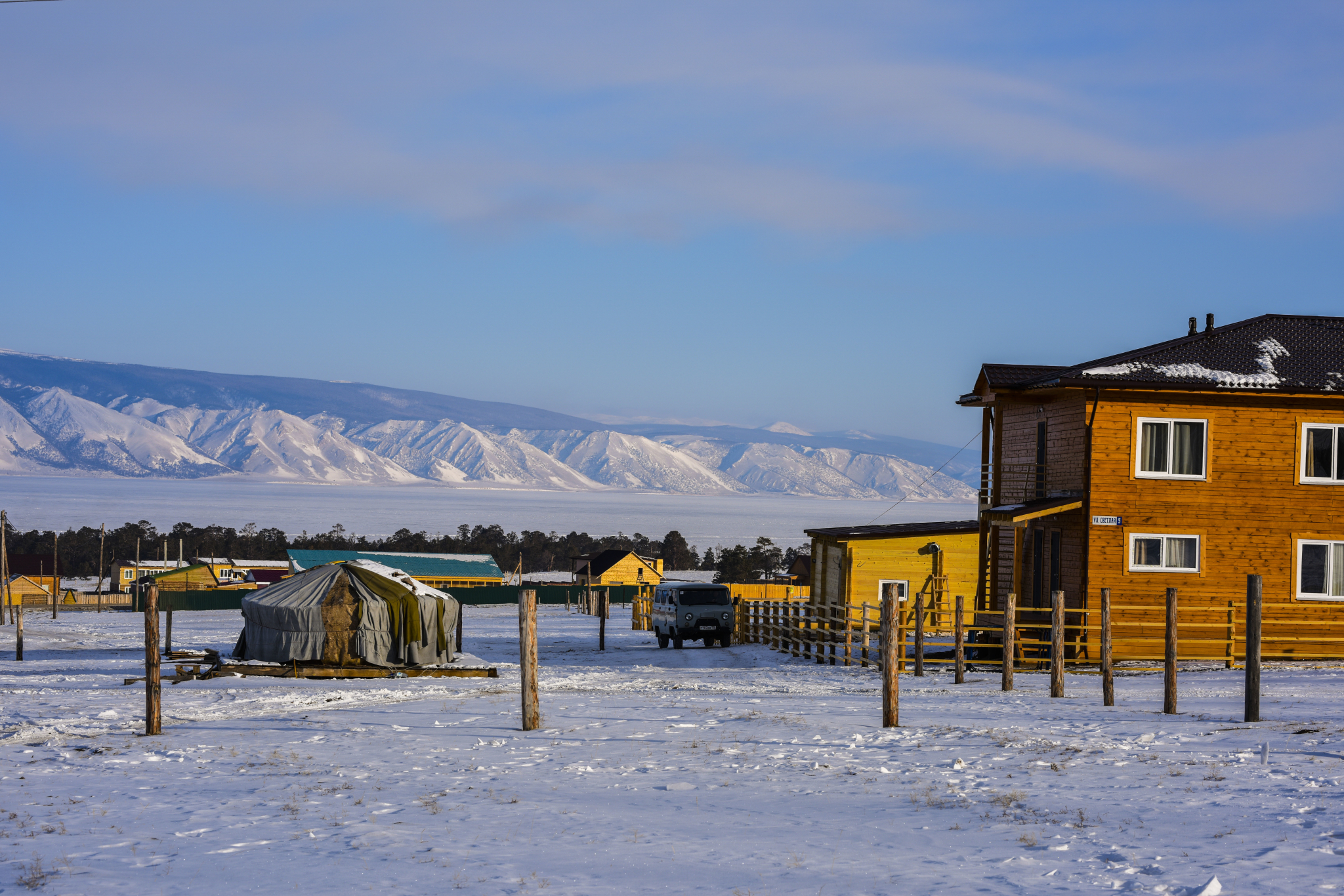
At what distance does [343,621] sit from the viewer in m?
28.8

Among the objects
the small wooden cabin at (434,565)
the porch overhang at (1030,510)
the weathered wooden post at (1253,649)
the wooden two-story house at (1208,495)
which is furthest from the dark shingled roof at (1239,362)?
the small wooden cabin at (434,565)

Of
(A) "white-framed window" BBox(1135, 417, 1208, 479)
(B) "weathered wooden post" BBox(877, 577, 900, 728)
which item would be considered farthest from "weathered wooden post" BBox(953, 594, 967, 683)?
(B) "weathered wooden post" BBox(877, 577, 900, 728)

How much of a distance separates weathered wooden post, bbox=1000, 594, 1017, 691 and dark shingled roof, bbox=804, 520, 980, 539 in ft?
61.6

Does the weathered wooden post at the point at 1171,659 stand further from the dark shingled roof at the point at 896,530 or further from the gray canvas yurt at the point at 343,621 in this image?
the dark shingled roof at the point at 896,530

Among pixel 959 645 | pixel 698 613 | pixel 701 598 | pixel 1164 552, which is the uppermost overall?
pixel 1164 552

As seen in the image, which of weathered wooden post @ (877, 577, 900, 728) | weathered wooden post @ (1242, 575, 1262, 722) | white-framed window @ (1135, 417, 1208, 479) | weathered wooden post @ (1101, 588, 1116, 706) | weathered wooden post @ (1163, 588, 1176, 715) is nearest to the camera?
weathered wooden post @ (1242, 575, 1262, 722)

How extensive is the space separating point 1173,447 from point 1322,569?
4.41 metres

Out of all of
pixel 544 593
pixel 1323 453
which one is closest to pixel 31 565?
pixel 544 593

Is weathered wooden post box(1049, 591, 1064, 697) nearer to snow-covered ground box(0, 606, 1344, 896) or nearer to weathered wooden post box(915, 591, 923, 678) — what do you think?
snow-covered ground box(0, 606, 1344, 896)

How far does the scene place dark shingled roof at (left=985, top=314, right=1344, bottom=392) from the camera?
27781mm

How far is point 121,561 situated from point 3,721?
9759 cm

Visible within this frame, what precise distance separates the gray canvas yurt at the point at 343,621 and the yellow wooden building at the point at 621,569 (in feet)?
213

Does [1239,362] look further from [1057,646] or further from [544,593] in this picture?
[544,593]

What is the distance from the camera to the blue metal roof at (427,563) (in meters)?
78.7
